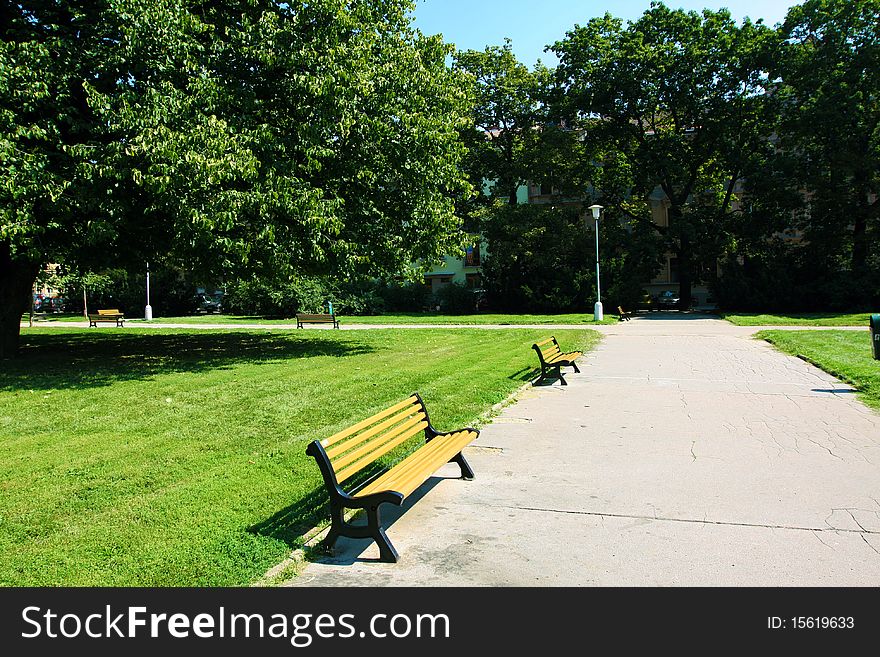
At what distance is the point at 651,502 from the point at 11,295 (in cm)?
1565

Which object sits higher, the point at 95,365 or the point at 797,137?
the point at 797,137

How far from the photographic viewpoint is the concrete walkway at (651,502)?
153 inches

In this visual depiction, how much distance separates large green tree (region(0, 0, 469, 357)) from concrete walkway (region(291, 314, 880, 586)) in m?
6.92

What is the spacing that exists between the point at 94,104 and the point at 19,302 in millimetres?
6148

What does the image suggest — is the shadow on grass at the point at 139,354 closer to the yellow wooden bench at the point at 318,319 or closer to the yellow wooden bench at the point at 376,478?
the yellow wooden bench at the point at 318,319

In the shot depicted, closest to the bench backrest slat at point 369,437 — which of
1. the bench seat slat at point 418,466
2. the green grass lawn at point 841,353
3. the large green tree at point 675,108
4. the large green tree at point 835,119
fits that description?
the bench seat slat at point 418,466

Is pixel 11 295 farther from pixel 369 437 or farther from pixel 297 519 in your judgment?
pixel 297 519

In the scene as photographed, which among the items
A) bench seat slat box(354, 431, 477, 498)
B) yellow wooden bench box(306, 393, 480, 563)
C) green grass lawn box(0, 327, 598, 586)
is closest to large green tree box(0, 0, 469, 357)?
green grass lawn box(0, 327, 598, 586)

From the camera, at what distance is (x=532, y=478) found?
19.1ft

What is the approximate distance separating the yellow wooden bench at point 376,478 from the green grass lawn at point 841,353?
21.7ft

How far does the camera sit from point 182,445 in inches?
275

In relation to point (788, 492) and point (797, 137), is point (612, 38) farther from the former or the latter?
point (788, 492)

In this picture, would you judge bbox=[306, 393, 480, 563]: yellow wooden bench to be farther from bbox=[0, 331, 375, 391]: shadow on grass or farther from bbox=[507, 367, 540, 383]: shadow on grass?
bbox=[0, 331, 375, 391]: shadow on grass
